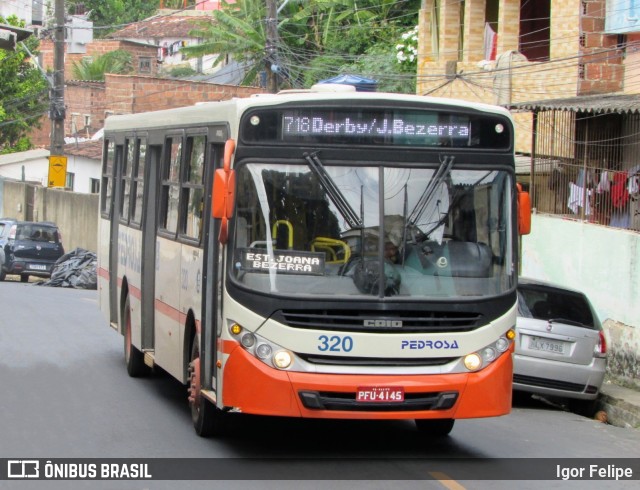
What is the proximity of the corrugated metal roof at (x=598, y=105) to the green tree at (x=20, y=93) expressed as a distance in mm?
33596

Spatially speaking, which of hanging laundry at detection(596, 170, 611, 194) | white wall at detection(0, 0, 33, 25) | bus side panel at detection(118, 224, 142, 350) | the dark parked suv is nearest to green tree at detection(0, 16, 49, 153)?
white wall at detection(0, 0, 33, 25)

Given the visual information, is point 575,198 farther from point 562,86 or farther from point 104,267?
point 104,267

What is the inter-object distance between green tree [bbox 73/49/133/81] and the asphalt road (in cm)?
5001

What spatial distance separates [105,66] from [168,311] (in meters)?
53.8

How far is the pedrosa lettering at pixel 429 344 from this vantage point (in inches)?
344

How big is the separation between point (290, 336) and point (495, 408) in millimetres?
1757


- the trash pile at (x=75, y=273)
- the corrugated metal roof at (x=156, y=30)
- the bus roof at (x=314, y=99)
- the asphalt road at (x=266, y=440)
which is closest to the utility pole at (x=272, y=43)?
the trash pile at (x=75, y=273)

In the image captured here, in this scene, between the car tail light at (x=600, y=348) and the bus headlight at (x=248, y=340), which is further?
the car tail light at (x=600, y=348)

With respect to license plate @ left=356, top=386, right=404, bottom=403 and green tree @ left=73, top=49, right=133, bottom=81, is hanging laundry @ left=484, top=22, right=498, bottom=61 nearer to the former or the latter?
license plate @ left=356, top=386, right=404, bottom=403

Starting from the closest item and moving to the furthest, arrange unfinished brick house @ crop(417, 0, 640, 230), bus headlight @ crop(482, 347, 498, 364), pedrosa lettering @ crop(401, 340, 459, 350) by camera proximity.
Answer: pedrosa lettering @ crop(401, 340, 459, 350) → bus headlight @ crop(482, 347, 498, 364) → unfinished brick house @ crop(417, 0, 640, 230)

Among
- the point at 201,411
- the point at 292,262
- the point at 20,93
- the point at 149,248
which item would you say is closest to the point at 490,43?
the point at 149,248

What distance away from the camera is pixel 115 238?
14789 millimetres

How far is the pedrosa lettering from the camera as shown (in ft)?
28.7

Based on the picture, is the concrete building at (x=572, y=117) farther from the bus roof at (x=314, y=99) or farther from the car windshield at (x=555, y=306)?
the bus roof at (x=314, y=99)
